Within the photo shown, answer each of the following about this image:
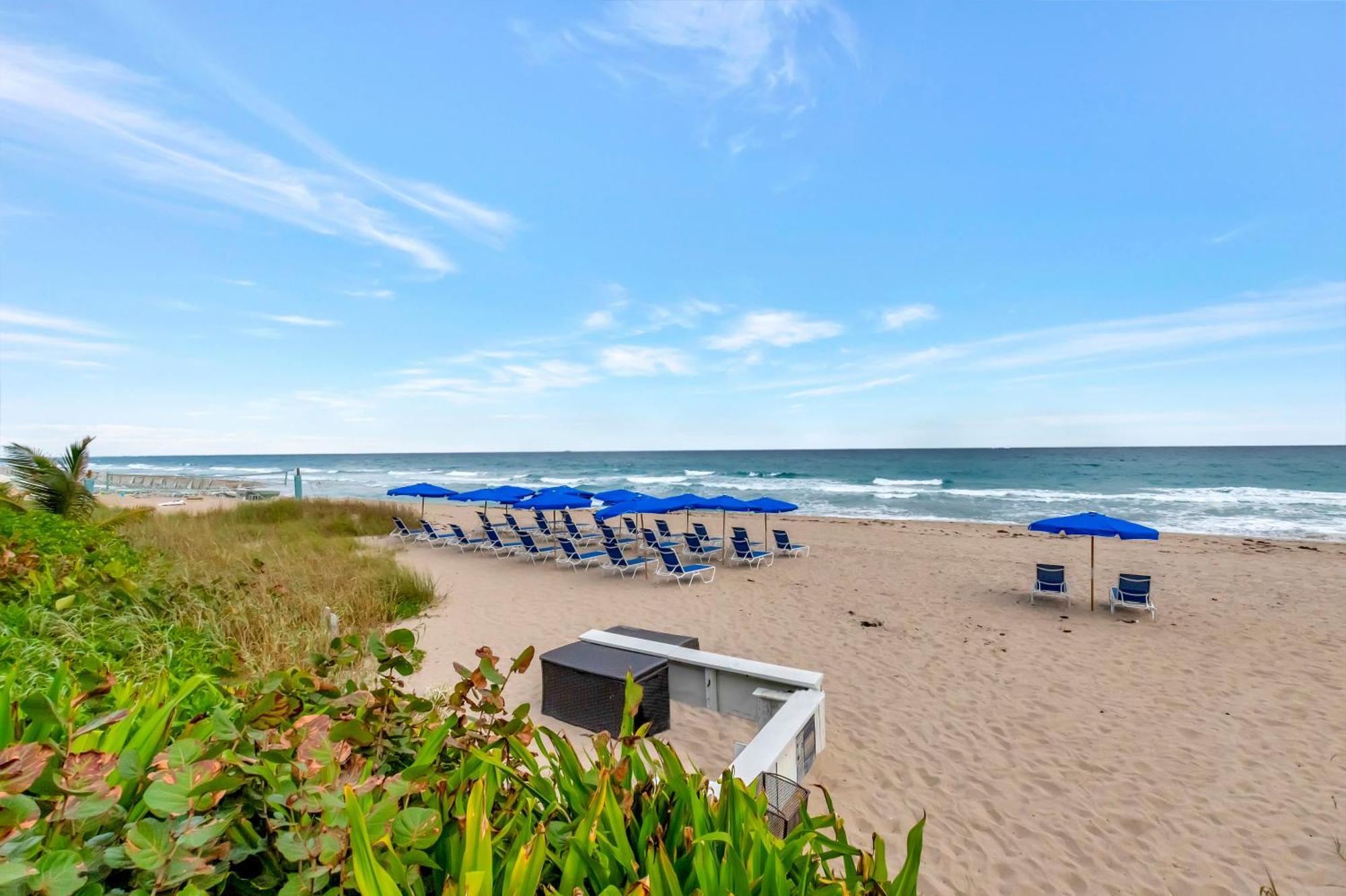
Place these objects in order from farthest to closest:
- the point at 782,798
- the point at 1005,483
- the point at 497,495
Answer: the point at 1005,483
the point at 497,495
the point at 782,798

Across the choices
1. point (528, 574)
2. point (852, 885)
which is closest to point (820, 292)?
point (528, 574)

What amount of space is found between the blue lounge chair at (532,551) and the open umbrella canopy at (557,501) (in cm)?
65

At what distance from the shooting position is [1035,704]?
5508 millimetres

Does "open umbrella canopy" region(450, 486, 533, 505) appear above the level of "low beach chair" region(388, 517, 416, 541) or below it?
above

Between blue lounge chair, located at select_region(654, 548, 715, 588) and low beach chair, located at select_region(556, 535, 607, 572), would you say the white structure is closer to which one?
blue lounge chair, located at select_region(654, 548, 715, 588)

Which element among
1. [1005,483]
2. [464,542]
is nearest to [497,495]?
[464,542]

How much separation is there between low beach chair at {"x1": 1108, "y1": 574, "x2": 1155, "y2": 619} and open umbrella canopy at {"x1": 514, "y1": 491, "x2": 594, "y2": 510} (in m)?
9.51

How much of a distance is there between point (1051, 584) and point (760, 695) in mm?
7289

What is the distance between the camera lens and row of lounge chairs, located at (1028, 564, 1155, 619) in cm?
864

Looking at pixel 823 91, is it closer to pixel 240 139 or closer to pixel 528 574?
pixel 240 139

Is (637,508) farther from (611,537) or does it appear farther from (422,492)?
(422,492)

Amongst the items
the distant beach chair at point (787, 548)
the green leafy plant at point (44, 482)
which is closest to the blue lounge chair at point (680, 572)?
the distant beach chair at point (787, 548)

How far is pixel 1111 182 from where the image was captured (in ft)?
55.5

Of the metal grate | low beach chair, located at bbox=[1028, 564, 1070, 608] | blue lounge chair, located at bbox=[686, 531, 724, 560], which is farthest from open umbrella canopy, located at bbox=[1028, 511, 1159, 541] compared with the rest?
the metal grate
